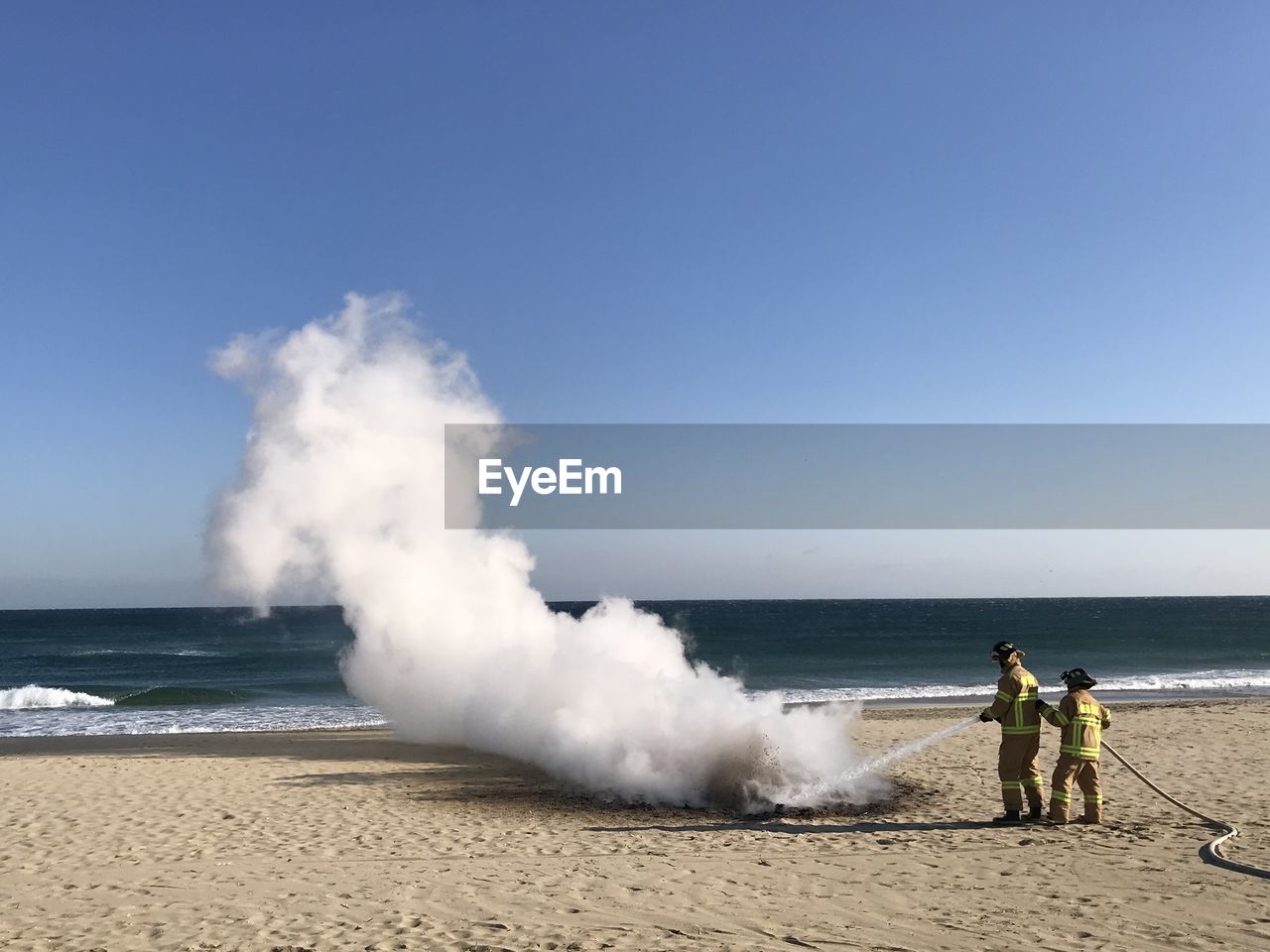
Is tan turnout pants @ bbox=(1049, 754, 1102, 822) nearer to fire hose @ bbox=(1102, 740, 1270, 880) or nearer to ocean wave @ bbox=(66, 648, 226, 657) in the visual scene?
fire hose @ bbox=(1102, 740, 1270, 880)

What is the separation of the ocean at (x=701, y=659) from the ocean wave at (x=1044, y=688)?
8cm

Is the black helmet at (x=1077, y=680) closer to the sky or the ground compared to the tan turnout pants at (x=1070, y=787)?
closer to the sky

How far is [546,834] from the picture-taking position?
10.4m

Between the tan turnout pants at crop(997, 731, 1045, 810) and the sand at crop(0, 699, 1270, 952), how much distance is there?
464 mm

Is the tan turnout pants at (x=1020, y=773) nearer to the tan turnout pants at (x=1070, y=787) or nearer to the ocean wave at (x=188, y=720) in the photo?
the tan turnout pants at (x=1070, y=787)

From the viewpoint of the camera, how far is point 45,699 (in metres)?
33.6

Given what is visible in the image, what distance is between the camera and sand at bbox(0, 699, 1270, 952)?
257 inches

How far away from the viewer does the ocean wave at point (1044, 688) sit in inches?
1238

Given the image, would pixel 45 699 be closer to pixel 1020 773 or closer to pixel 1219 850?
pixel 1020 773

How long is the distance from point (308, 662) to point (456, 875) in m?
42.4

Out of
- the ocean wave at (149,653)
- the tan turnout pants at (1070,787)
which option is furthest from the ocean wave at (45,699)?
the tan turnout pants at (1070,787)

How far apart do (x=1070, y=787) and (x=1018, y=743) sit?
67 cm

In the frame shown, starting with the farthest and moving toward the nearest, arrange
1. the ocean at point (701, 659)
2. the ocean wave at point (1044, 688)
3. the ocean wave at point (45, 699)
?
the ocean wave at point (45, 699) < the ocean wave at point (1044, 688) < the ocean at point (701, 659)

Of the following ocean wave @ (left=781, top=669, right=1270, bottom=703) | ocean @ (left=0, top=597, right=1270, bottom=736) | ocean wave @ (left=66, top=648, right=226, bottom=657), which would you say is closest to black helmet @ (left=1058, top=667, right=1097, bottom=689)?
ocean @ (left=0, top=597, right=1270, bottom=736)
